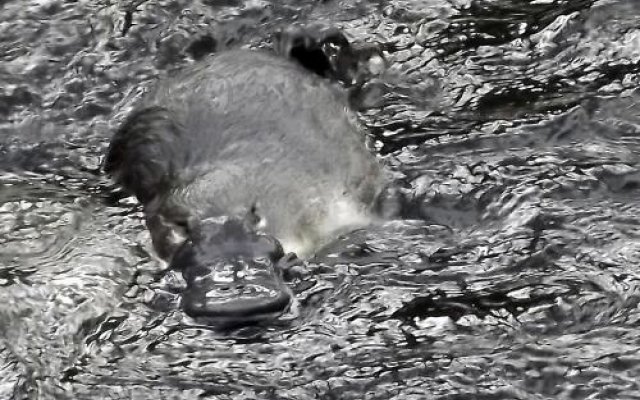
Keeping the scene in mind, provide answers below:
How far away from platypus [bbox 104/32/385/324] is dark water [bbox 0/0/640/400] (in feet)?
0.39

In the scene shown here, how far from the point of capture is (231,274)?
4.36m

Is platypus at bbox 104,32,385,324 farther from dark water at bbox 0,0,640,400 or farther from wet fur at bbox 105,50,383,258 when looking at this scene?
dark water at bbox 0,0,640,400

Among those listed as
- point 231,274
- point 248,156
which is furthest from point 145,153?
point 231,274

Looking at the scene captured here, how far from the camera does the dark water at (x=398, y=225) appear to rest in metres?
3.96

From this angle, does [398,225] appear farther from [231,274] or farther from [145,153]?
[145,153]

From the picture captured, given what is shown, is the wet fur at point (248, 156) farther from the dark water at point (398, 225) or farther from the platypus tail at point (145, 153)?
the dark water at point (398, 225)

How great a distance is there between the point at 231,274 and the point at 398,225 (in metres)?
0.81

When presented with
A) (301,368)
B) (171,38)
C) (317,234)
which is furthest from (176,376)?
(171,38)

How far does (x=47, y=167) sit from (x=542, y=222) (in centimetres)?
202

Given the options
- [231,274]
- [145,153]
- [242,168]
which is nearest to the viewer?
[231,274]

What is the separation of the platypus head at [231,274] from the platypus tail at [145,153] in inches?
19.4

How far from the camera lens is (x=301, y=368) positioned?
398 cm

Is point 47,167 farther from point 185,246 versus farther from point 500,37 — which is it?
point 500,37

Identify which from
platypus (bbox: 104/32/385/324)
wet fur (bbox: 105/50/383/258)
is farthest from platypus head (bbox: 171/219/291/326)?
wet fur (bbox: 105/50/383/258)
